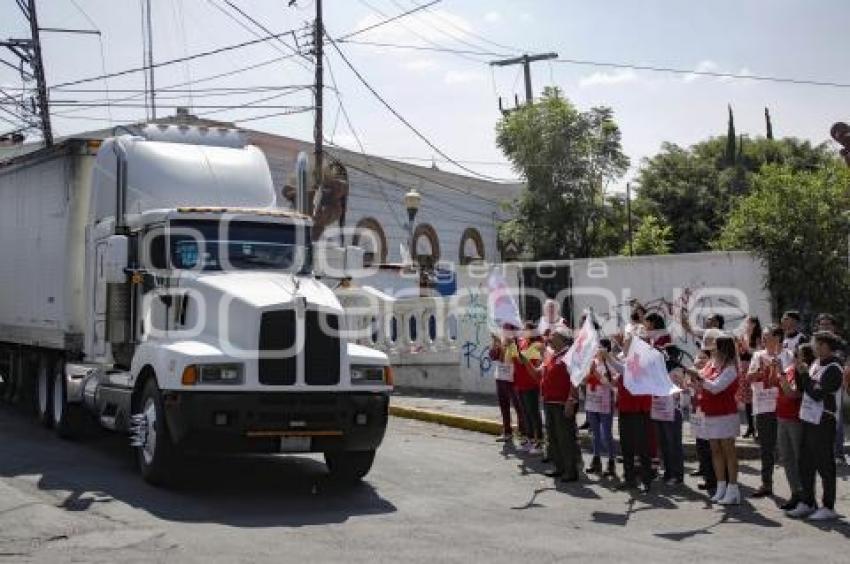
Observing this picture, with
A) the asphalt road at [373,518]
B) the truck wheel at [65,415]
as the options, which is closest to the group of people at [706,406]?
the asphalt road at [373,518]

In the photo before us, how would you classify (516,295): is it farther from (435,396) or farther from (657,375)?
(657,375)

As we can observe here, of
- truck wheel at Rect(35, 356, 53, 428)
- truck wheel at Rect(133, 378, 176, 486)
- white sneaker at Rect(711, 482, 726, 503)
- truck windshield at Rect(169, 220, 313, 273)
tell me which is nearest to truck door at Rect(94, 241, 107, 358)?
truck windshield at Rect(169, 220, 313, 273)

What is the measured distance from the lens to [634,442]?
33.7ft

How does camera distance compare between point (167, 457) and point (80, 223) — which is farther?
point (80, 223)

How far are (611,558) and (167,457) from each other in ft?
14.6

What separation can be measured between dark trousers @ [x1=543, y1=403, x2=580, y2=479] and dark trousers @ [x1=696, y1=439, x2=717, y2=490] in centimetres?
129

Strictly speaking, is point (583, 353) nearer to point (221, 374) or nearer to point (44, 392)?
point (221, 374)

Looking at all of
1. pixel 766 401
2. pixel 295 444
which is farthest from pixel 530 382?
pixel 295 444

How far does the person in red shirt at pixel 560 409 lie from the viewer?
34.7 feet

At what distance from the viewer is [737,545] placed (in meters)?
7.76

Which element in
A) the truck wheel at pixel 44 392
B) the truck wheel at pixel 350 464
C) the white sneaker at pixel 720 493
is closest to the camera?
the white sneaker at pixel 720 493

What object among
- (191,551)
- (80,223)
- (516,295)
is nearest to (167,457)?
(191,551)

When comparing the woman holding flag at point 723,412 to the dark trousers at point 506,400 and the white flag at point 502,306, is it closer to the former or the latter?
the white flag at point 502,306

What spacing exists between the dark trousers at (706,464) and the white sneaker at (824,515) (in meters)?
1.54
